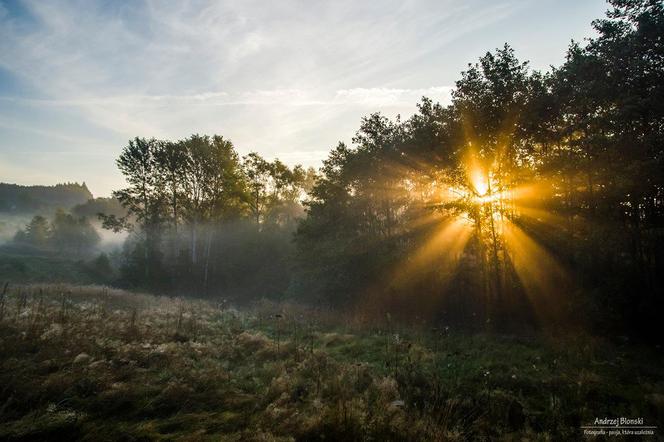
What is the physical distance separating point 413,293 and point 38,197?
200136mm

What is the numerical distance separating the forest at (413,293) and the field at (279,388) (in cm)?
5

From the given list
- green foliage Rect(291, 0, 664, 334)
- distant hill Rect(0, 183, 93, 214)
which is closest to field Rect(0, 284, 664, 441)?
green foliage Rect(291, 0, 664, 334)

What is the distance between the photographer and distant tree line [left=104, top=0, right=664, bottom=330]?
50.9 feet

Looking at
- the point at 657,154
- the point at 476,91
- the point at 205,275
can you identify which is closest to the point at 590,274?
the point at 657,154

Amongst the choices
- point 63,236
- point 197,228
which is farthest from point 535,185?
point 63,236

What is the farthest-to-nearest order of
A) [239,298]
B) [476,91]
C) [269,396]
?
[239,298] → [476,91] → [269,396]

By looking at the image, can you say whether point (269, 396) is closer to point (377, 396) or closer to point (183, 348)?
point (377, 396)

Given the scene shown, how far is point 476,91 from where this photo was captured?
64.5 ft

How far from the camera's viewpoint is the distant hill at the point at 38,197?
14393cm

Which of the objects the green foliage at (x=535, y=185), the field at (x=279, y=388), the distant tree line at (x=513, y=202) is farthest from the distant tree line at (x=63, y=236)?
the field at (x=279, y=388)

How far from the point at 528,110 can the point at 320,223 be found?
1751 centimetres

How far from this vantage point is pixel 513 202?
1994cm

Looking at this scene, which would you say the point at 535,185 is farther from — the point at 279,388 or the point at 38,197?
the point at 38,197

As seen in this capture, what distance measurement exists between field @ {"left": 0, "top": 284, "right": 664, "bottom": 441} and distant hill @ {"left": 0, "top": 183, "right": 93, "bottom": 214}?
14722 centimetres
